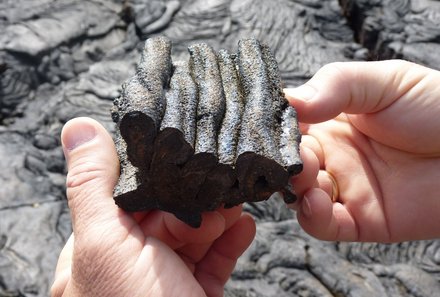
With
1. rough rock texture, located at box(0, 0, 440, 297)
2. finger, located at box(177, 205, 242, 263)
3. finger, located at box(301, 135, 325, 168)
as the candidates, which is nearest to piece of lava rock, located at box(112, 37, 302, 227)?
finger, located at box(177, 205, 242, 263)

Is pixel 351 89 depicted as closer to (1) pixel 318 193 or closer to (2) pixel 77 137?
(1) pixel 318 193

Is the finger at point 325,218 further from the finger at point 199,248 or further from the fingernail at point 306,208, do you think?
the finger at point 199,248

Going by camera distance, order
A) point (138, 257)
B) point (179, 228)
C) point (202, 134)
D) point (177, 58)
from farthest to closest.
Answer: point (177, 58) → point (179, 228) → point (138, 257) → point (202, 134)

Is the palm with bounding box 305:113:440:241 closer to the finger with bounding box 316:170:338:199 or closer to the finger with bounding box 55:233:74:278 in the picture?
the finger with bounding box 316:170:338:199

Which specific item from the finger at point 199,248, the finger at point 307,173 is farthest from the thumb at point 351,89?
the finger at point 199,248

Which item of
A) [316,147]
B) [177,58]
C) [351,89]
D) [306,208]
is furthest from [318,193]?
[177,58]

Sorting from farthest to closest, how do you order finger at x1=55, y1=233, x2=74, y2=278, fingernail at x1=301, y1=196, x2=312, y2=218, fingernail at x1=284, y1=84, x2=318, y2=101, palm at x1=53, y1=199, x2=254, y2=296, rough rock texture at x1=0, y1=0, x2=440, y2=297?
1. rough rock texture at x1=0, y1=0, x2=440, y2=297
2. finger at x1=55, y1=233, x2=74, y2=278
3. fingernail at x1=301, y1=196, x2=312, y2=218
4. fingernail at x1=284, y1=84, x2=318, y2=101
5. palm at x1=53, y1=199, x2=254, y2=296
